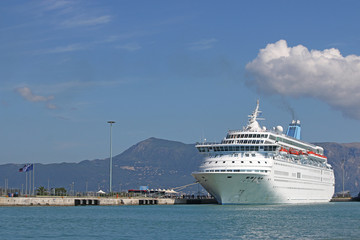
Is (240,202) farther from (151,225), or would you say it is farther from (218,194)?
(151,225)

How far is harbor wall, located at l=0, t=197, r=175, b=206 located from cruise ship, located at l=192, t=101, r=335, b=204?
20.6 meters

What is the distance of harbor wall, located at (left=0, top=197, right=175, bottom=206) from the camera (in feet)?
298

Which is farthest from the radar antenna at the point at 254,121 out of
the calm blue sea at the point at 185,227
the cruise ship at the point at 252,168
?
the calm blue sea at the point at 185,227

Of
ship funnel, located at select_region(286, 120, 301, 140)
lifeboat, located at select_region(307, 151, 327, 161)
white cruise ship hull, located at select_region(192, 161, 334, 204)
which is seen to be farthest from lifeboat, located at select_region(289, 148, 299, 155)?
ship funnel, located at select_region(286, 120, 301, 140)

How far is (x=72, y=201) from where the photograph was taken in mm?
101125

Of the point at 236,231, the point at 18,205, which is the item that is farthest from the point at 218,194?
the point at 236,231

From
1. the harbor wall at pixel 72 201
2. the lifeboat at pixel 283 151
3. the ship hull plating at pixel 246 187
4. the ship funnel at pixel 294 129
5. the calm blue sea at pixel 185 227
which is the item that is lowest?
the calm blue sea at pixel 185 227

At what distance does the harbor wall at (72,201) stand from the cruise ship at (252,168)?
20631 millimetres

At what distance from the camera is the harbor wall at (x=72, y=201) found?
298ft

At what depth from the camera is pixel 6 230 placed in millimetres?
55406

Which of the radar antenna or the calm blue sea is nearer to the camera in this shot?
the calm blue sea

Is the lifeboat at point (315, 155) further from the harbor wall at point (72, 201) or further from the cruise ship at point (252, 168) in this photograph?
the harbor wall at point (72, 201)

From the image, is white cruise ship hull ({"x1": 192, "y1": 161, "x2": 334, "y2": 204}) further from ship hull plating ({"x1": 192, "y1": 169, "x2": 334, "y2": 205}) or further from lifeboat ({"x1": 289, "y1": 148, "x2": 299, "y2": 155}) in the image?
lifeboat ({"x1": 289, "y1": 148, "x2": 299, "y2": 155})

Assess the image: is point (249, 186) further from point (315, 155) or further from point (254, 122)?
point (315, 155)
